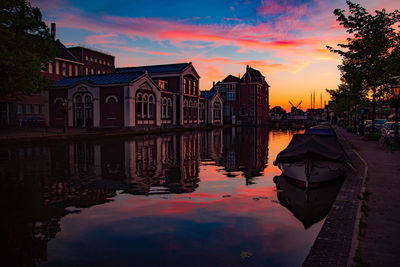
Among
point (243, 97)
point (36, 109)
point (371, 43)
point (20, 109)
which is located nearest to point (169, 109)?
point (36, 109)

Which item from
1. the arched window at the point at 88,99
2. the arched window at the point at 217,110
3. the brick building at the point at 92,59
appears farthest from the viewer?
the brick building at the point at 92,59

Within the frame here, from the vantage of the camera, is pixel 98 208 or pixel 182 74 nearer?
pixel 98 208

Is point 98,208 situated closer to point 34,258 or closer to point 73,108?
point 34,258

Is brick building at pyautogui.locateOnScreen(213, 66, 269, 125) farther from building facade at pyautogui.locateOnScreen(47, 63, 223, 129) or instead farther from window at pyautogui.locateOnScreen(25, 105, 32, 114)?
window at pyautogui.locateOnScreen(25, 105, 32, 114)

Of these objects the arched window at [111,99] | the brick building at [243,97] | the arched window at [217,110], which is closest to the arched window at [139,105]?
the arched window at [111,99]

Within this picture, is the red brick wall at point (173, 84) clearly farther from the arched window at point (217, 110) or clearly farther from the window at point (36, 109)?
the window at point (36, 109)

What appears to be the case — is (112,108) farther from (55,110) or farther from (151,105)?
(55,110)

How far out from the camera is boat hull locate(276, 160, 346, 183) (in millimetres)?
12906

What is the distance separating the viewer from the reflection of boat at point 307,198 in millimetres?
9581

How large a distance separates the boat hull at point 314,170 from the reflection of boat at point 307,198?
1.22 feet

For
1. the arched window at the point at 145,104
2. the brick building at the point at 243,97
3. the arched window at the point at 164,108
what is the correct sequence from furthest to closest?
the brick building at the point at 243,97 → the arched window at the point at 164,108 → the arched window at the point at 145,104

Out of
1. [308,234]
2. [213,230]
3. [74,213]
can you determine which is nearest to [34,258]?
[74,213]

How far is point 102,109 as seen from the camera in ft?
168

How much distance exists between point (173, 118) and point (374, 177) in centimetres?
5401
